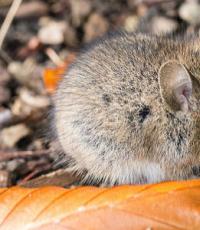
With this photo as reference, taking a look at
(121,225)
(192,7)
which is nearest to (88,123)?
(121,225)

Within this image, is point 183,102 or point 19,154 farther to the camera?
point 19,154

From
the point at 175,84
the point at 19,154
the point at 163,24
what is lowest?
the point at 19,154

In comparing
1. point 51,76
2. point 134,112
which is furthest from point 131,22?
point 134,112

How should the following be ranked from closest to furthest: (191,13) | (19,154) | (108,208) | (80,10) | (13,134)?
(108,208) → (19,154) → (13,134) → (191,13) → (80,10)

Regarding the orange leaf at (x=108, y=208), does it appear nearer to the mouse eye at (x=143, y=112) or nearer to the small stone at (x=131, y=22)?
the mouse eye at (x=143, y=112)

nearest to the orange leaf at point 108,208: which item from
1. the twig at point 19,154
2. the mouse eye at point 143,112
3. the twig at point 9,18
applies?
the mouse eye at point 143,112

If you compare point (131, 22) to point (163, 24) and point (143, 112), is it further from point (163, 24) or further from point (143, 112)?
point (143, 112)
